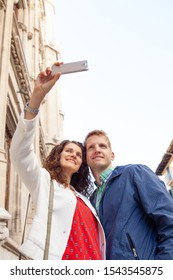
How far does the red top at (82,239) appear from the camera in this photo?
170 cm

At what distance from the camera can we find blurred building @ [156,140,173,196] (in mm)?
23016

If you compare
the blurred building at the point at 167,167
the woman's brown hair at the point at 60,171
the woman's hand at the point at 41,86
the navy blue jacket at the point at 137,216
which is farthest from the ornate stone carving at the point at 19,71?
the blurred building at the point at 167,167

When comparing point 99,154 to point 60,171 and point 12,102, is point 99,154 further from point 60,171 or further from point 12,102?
point 12,102

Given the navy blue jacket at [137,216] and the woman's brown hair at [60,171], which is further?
the woman's brown hair at [60,171]

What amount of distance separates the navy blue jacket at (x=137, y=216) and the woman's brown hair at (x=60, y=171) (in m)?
0.39

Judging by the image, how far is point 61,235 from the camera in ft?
5.57

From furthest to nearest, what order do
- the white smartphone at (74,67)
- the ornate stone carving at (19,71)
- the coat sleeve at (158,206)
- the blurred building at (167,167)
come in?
the blurred building at (167,167), the ornate stone carving at (19,71), the white smartphone at (74,67), the coat sleeve at (158,206)

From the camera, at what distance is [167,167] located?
25484mm

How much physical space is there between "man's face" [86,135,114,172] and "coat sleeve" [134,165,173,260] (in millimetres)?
346

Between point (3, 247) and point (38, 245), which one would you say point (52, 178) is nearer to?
point (38, 245)

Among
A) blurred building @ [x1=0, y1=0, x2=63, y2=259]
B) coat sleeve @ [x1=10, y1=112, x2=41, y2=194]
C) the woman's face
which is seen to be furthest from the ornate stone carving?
coat sleeve @ [x1=10, y1=112, x2=41, y2=194]

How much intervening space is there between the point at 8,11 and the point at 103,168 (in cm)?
554

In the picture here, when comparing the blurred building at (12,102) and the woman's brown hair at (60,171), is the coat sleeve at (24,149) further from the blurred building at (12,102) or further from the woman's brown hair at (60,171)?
the blurred building at (12,102)

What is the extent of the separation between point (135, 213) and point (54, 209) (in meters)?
0.52
